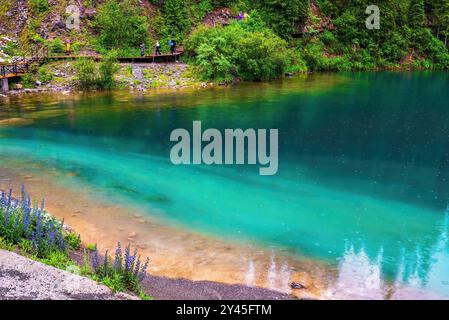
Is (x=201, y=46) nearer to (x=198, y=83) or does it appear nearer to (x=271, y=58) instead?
(x=198, y=83)

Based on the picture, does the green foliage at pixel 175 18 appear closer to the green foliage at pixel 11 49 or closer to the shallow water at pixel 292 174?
the shallow water at pixel 292 174

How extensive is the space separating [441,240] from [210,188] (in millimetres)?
8566

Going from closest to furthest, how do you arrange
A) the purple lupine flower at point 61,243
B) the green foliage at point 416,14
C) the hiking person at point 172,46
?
the purple lupine flower at point 61,243 → the hiking person at point 172,46 → the green foliage at point 416,14

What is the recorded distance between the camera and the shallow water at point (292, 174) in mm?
13133

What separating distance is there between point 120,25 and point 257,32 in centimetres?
1446

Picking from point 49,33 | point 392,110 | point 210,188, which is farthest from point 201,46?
point 210,188

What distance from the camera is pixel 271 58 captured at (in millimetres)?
45969

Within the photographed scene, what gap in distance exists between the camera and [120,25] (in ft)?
142

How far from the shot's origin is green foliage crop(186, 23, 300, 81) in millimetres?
42594

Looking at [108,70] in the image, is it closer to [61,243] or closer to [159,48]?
[159,48]

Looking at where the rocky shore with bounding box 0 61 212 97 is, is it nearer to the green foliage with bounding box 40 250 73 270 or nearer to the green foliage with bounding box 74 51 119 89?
the green foliage with bounding box 74 51 119 89

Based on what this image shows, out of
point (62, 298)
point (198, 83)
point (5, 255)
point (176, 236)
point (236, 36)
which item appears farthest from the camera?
point (236, 36)

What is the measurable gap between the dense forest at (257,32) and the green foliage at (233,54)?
0.32 ft

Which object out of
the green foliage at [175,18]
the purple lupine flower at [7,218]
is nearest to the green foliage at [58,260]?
the purple lupine flower at [7,218]
